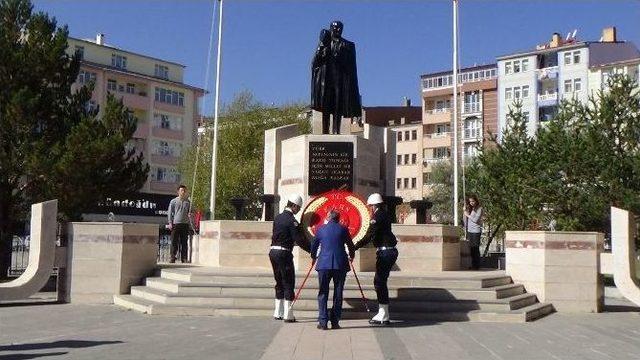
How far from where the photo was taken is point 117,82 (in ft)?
238

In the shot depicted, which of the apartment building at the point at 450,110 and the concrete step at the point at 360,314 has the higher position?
the apartment building at the point at 450,110

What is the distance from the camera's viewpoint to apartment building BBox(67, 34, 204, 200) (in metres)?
71.4

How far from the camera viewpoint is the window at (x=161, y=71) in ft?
255

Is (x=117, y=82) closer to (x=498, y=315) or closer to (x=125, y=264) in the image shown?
(x=125, y=264)

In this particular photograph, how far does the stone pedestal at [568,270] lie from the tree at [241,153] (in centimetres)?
3318

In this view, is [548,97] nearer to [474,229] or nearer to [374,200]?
[474,229]

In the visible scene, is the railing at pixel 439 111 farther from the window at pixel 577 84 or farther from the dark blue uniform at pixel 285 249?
the dark blue uniform at pixel 285 249

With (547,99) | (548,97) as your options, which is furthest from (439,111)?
(548,97)

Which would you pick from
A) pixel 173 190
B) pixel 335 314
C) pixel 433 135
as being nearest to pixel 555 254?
pixel 335 314

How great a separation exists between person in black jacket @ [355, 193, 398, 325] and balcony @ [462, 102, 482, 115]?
2964 inches

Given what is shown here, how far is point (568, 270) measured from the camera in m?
14.9

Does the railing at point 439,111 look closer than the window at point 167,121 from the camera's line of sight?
No

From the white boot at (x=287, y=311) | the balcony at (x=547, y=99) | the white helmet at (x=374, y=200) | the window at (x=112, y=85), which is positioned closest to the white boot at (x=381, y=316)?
the white boot at (x=287, y=311)

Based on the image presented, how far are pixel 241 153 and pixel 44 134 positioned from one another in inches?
1027
